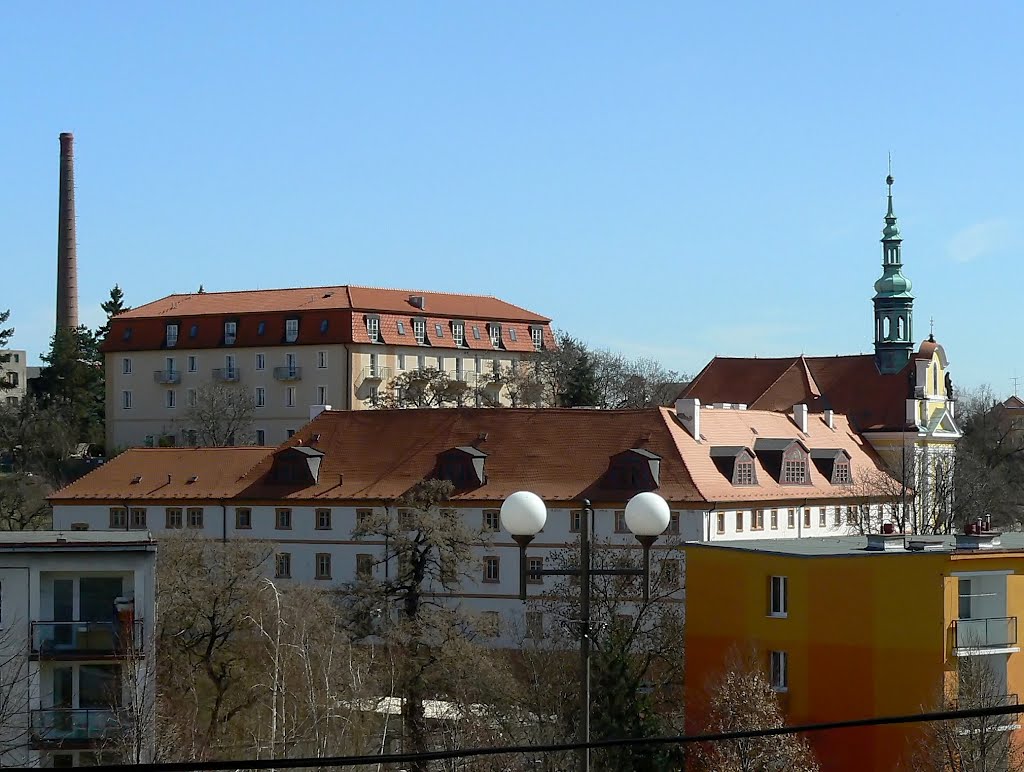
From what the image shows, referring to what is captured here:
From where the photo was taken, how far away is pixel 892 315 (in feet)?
323

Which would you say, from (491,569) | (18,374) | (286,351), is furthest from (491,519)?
(18,374)

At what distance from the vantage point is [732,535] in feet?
212

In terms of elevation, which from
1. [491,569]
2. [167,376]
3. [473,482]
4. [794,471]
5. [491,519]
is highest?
[167,376]

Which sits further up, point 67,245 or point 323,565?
point 67,245

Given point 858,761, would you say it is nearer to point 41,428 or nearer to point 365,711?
point 365,711

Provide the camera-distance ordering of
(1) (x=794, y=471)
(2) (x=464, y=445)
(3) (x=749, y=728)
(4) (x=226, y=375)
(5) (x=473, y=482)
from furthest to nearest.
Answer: (4) (x=226, y=375)
(1) (x=794, y=471)
(2) (x=464, y=445)
(5) (x=473, y=482)
(3) (x=749, y=728)

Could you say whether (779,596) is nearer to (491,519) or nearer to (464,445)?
(491,519)

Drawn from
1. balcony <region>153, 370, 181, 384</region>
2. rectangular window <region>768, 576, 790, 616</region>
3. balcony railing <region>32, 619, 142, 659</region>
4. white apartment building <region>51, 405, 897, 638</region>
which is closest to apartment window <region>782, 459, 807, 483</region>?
white apartment building <region>51, 405, 897, 638</region>

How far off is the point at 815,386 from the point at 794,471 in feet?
81.8

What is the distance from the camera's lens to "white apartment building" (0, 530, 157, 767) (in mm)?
27125

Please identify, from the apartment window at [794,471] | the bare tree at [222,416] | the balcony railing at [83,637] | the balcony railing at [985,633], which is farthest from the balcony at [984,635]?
the bare tree at [222,416]

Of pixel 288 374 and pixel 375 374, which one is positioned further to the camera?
pixel 375 374

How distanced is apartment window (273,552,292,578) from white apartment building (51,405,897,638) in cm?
5

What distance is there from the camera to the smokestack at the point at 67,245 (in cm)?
11556
